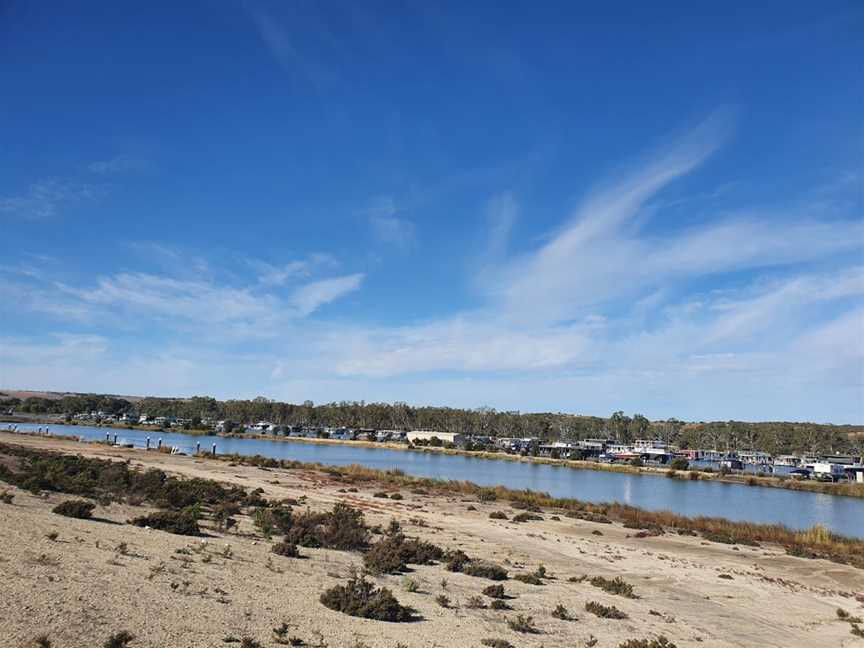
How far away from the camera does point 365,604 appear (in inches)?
577

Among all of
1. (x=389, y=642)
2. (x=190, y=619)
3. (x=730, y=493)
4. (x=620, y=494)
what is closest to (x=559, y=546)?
(x=389, y=642)

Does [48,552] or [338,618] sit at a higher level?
[48,552]

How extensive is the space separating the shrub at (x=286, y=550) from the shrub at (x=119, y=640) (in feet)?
32.2

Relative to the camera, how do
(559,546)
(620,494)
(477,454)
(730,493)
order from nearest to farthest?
1. (559,546)
2. (620,494)
3. (730,493)
4. (477,454)

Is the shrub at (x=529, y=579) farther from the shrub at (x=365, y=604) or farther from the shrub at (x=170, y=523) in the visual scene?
the shrub at (x=170, y=523)

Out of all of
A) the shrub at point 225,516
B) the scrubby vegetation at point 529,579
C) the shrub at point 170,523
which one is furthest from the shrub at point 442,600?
the shrub at point 225,516

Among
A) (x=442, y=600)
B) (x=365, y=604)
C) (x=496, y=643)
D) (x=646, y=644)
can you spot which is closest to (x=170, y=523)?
(x=365, y=604)

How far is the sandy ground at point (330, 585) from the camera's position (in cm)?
1143

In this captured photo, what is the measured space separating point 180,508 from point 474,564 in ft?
40.9

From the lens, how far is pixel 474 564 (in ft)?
75.2

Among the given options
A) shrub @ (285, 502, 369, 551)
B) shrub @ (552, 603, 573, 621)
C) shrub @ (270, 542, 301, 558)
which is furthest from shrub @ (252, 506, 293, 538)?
shrub @ (552, 603, 573, 621)

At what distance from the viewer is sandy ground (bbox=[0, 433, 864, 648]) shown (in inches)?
450

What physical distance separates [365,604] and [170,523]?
9186 millimetres

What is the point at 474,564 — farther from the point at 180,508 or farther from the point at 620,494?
the point at 620,494
